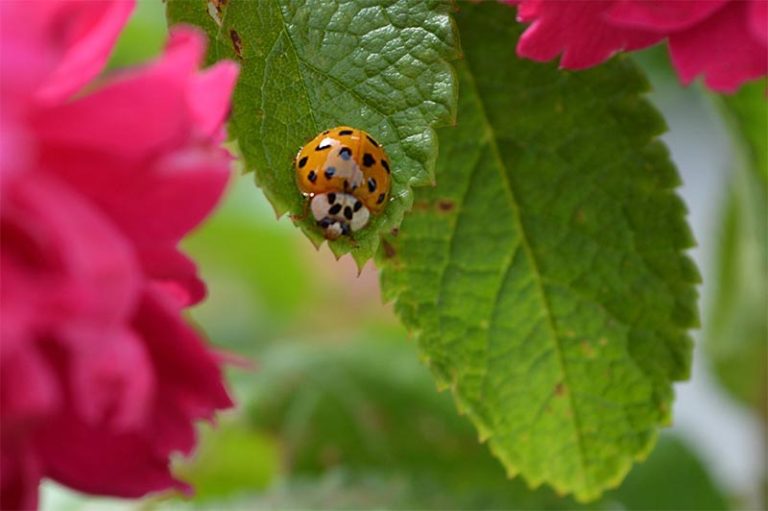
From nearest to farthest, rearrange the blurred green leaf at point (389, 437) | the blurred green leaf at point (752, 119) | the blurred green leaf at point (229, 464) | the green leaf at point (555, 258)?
the green leaf at point (555, 258) → the blurred green leaf at point (752, 119) → the blurred green leaf at point (389, 437) → the blurred green leaf at point (229, 464)

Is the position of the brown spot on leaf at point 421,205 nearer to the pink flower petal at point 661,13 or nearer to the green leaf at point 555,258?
→ the green leaf at point 555,258

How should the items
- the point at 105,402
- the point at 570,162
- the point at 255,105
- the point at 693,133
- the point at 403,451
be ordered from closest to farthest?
the point at 105,402
the point at 255,105
the point at 570,162
the point at 403,451
the point at 693,133

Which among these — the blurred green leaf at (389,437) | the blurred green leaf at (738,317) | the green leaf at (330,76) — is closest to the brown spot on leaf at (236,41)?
the green leaf at (330,76)

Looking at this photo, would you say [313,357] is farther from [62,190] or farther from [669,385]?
[62,190]

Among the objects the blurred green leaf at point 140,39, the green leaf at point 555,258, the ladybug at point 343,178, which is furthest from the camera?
the blurred green leaf at point 140,39

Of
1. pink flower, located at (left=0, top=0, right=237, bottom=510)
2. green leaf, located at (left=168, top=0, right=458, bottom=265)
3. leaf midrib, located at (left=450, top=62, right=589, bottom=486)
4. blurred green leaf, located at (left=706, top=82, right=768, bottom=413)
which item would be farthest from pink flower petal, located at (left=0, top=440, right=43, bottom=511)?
blurred green leaf, located at (left=706, top=82, right=768, bottom=413)

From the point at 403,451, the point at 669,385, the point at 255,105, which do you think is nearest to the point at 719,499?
the point at 403,451

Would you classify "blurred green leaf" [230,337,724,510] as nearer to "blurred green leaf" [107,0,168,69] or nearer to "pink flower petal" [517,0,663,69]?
"blurred green leaf" [107,0,168,69]
